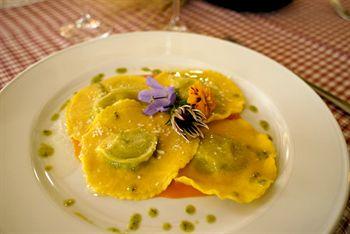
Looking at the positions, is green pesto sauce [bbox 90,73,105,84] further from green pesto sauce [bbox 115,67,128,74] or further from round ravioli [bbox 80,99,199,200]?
round ravioli [bbox 80,99,199,200]

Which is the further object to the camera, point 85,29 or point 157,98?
point 85,29

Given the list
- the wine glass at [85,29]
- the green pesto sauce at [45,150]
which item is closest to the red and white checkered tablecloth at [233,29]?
the wine glass at [85,29]

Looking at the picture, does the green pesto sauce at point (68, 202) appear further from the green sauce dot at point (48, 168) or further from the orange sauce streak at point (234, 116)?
the orange sauce streak at point (234, 116)

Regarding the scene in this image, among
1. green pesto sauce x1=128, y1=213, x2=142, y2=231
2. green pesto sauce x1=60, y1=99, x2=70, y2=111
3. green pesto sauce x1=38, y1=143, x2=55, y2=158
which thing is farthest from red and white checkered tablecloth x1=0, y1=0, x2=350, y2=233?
green pesto sauce x1=128, y1=213, x2=142, y2=231

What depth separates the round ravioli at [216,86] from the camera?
2.00m

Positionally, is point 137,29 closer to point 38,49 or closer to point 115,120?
point 38,49

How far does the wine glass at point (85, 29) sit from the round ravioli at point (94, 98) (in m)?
0.83

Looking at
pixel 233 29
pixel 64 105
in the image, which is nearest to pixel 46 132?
pixel 64 105

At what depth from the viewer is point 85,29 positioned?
291 centimetres

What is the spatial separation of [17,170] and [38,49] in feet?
4.36

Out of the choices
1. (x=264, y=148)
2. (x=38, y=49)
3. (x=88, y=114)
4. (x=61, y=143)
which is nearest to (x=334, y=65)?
(x=264, y=148)

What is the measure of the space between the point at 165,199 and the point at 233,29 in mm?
1969

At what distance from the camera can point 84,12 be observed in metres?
3.11

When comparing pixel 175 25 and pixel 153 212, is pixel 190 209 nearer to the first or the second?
pixel 153 212
